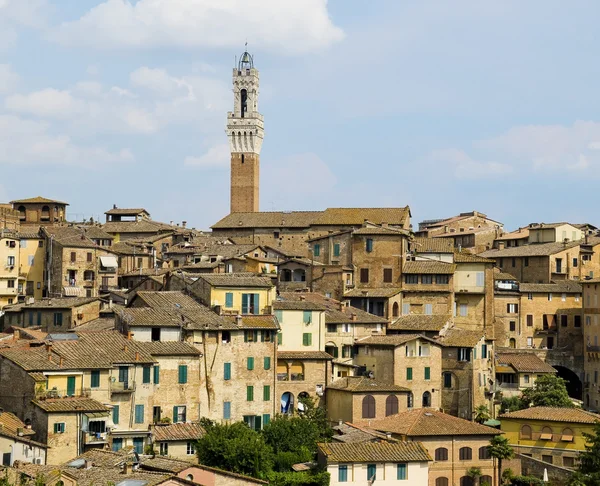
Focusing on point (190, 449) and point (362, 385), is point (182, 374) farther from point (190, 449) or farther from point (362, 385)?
point (362, 385)

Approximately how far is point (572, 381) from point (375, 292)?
1760 cm

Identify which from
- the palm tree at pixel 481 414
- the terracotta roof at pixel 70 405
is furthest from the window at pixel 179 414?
the palm tree at pixel 481 414

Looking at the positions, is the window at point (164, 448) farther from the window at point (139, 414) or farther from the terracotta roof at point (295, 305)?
the terracotta roof at point (295, 305)

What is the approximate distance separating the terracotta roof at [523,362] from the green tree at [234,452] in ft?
89.5

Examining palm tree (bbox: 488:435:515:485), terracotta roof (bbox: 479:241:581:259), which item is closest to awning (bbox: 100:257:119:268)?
terracotta roof (bbox: 479:241:581:259)

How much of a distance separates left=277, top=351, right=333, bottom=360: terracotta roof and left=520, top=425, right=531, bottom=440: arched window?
10618 mm

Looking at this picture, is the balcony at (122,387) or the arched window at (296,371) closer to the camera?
the balcony at (122,387)

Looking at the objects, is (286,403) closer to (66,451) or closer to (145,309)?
(145,309)

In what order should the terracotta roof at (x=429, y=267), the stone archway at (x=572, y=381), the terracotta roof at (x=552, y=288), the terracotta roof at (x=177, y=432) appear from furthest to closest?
1. the terracotta roof at (x=552, y=288)
2. the stone archway at (x=572, y=381)
3. the terracotta roof at (x=429, y=267)
4. the terracotta roof at (x=177, y=432)

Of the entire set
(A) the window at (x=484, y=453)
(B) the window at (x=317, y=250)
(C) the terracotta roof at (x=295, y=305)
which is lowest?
(A) the window at (x=484, y=453)

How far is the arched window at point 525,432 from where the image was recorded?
214ft

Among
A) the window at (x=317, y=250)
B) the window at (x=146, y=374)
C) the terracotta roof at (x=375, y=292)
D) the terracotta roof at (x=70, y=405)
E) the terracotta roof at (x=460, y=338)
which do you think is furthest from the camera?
the window at (x=317, y=250)

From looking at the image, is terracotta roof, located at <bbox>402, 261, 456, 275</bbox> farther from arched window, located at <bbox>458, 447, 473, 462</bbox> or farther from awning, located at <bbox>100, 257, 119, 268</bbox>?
awning, located at <bbox>100, 257, 119, 268</bbox>

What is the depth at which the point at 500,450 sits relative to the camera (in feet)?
199
